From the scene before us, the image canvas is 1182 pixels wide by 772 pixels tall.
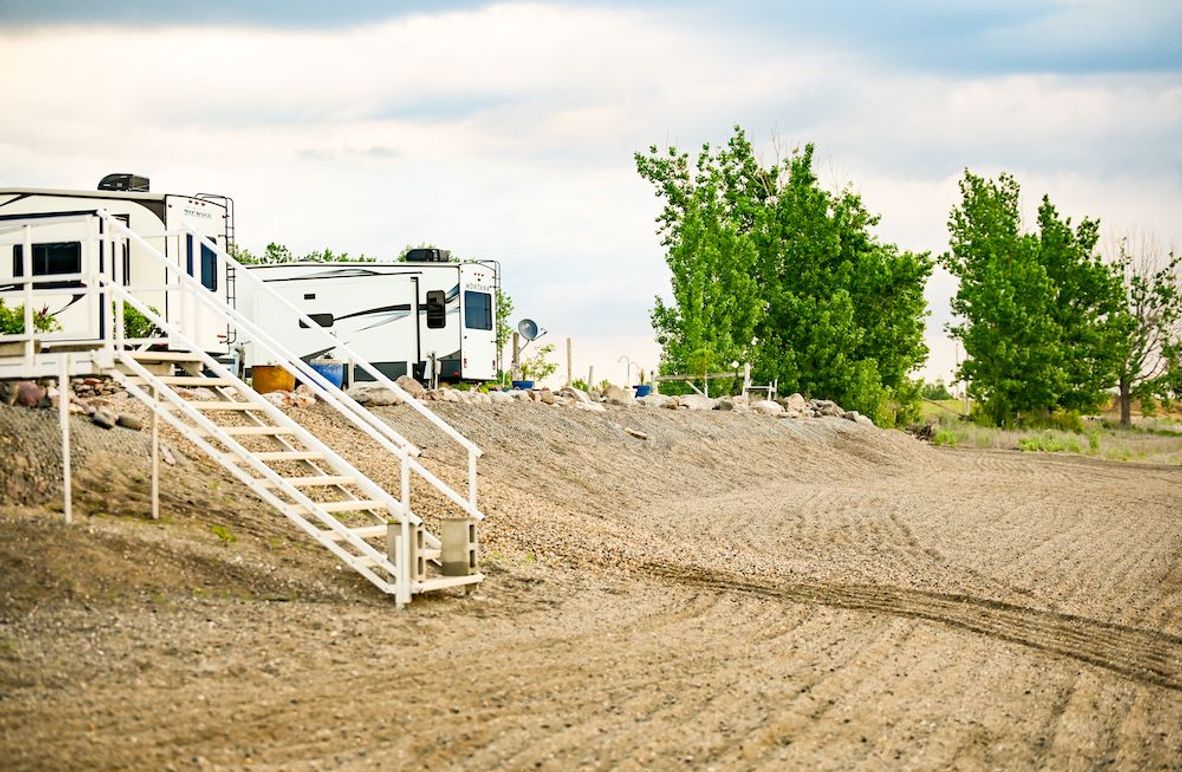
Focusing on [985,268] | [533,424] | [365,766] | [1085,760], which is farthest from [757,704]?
[985,268]

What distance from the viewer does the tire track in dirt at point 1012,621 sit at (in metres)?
8.81

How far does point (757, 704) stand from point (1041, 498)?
15.1 metres

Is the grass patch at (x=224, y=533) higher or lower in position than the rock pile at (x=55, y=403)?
lower

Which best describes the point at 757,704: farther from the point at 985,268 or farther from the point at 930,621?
the point at 985,268

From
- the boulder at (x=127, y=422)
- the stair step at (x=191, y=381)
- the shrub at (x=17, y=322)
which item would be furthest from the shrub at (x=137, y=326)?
the stair step at (x=191, y=381)

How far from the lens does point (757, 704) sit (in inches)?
279

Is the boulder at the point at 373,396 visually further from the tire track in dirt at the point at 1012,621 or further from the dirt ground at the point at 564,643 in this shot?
the tire track in dirt at the point at 1012,621

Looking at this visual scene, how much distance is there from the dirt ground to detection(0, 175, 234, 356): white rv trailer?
6070mm

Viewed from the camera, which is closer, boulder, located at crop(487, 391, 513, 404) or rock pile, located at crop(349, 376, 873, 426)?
rock pile, located at crop(349, 376, 873, 426)

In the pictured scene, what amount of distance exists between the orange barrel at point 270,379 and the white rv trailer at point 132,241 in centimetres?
93

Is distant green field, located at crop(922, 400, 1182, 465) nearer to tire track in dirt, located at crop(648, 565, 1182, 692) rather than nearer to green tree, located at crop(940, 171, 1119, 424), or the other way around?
green tree, located at crop(940, 171, 1119, 424)

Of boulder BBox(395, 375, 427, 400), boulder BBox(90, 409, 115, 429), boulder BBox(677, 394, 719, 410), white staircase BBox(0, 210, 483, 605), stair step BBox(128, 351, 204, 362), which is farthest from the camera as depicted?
boulder BBox(677, 394, 719, 410)

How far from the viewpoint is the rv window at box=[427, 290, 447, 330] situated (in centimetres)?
2638

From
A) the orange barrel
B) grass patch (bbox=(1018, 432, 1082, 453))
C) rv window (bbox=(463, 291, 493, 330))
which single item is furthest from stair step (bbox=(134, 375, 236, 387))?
grass patch (bbox=(1018, 432, 1082, 453))
